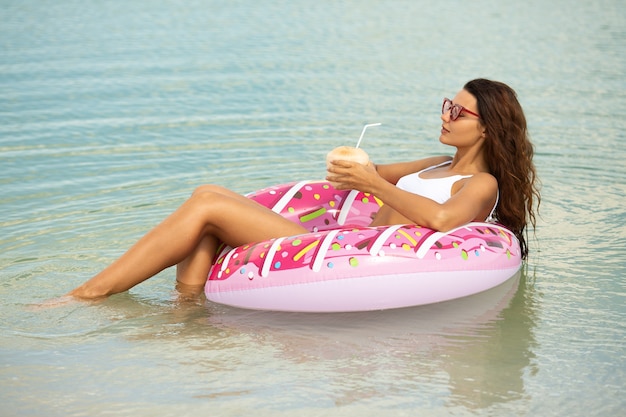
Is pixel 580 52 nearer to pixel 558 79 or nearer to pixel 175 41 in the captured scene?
pixel 558 79

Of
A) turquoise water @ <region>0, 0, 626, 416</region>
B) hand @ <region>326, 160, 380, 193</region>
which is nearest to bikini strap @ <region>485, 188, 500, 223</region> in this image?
turquoise water @ <region>0, 0, 626, 416</region>

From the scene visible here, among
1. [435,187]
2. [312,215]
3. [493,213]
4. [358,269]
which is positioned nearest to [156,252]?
[358,269]

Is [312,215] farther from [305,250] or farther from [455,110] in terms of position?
[455,110]

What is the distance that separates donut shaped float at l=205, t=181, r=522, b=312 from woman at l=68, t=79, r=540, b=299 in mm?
124

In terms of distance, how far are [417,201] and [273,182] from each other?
262cm

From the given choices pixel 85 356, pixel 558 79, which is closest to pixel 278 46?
pixel 558 79

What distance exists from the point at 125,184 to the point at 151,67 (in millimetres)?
4428

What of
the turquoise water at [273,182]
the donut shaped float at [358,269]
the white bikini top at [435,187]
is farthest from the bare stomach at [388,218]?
the turquoise water at [273,182]

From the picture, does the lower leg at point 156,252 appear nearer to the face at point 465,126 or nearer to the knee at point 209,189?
the knee at point 209,189

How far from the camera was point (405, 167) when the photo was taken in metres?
5.20

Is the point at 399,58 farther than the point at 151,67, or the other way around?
the point at 399,58

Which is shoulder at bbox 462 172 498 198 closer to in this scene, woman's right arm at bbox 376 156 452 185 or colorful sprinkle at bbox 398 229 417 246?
colorful sprinkle at bbox 398 229 417 246

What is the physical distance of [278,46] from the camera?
12500 mm

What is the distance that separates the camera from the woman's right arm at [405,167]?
514 centimetres
